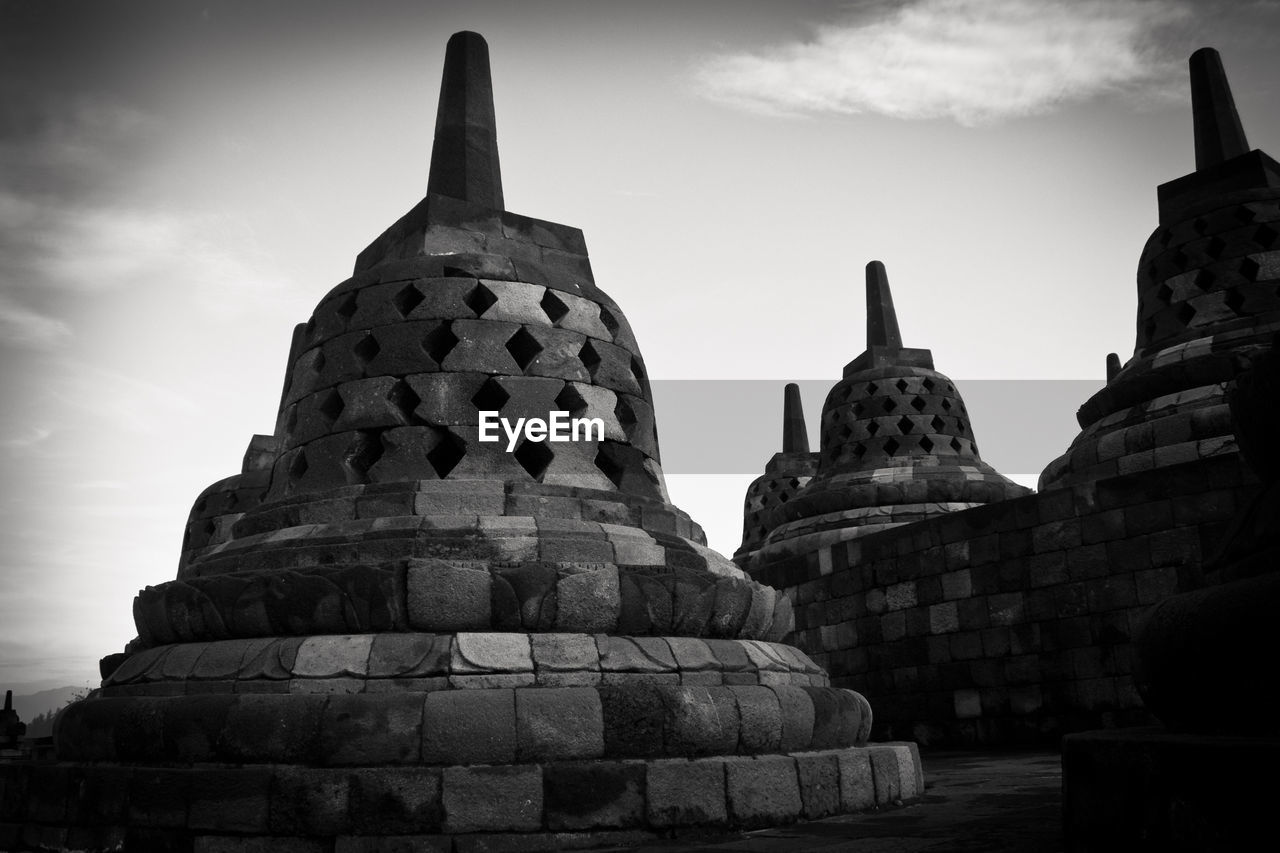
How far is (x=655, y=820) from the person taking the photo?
398 centimetres

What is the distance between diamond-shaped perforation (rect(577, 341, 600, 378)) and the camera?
5.98 metres

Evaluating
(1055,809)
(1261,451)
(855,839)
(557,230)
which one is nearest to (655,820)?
(855,839)

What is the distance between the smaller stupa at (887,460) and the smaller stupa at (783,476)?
5647 millimetres

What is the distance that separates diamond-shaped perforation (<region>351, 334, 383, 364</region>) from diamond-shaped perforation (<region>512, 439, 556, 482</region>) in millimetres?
1093

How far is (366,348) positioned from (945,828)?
159 inches

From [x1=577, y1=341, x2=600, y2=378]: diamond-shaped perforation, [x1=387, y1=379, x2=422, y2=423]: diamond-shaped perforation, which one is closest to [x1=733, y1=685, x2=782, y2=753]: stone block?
[x1=577, y1=341, x2=600, y2=378]: diamond-shaped perforation

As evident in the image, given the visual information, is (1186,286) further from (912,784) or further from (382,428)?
(382,428)

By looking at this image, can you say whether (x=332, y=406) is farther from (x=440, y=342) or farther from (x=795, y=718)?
(x=795, y=718)

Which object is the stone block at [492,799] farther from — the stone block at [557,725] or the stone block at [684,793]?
the stone block at [684,793]

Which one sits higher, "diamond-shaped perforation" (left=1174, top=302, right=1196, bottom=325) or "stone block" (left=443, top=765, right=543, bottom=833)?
"diamond-shaped perforation" (left=1174, top=302, right=1196, bottom=325)

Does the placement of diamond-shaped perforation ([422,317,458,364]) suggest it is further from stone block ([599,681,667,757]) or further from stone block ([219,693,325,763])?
stone block ([599,681,667,757])

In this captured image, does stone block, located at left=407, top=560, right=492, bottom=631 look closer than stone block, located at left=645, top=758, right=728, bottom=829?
No

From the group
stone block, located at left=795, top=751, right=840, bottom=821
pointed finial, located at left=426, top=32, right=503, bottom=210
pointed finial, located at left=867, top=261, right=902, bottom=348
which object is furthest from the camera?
pointed finial, located at left=867, top=261, right=902, bottom=348

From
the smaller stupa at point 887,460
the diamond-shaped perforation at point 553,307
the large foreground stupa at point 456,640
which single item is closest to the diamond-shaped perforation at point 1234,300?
the smaller stupa at point 887,460
